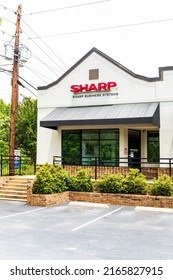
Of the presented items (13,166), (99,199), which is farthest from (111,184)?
(13,166)

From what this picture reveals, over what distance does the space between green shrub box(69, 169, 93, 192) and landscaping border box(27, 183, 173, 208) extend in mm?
259

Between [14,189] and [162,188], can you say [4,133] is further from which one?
[162,188]

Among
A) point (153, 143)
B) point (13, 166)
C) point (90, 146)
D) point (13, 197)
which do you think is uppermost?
point (153, 143)

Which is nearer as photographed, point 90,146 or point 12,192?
point 12,192

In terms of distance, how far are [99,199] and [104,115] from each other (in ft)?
18.1

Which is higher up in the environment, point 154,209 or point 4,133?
point 4,133

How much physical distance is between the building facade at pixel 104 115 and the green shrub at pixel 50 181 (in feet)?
8.95

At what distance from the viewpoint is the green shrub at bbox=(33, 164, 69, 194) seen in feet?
45.0

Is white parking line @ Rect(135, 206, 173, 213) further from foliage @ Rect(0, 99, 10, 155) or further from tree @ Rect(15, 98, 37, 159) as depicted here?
foliage @ Rect(0, 99, 10, 155)

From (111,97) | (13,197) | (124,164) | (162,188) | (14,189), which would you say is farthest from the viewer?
(111,97)

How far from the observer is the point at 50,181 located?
45.9ft

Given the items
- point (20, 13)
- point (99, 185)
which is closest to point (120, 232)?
point (99, 185)

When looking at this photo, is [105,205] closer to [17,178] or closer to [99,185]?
[99,185]

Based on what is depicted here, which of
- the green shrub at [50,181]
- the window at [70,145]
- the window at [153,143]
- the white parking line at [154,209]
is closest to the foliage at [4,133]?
the window at [70,145]
